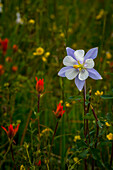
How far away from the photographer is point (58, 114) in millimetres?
702

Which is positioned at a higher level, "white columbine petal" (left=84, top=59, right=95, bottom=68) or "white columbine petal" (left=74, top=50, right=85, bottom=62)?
"white columbine petal" (left=74, top=50, right=85, bottom=62)

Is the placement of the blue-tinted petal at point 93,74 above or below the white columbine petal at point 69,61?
below

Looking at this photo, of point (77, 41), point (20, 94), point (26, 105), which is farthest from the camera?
point (77, 41)

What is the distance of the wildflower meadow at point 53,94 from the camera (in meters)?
0.66

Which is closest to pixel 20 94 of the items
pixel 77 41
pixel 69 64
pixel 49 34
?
pixel 49 34

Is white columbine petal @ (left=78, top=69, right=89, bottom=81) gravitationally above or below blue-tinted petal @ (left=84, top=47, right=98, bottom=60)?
below

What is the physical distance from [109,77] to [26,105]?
716mm

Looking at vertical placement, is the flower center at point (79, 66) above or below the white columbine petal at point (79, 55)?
below

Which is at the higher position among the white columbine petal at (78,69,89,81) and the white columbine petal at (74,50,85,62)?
the white columbine petal at (74,50,85,62)

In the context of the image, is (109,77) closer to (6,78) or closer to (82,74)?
(6,78)

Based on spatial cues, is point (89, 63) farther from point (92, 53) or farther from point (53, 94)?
point (53, 94)

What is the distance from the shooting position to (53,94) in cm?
142

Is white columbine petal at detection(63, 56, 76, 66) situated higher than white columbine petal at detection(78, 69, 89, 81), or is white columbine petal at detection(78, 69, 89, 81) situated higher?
white columbine petal at detection(63, 56, 76, 66)

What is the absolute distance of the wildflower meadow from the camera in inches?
25.9
